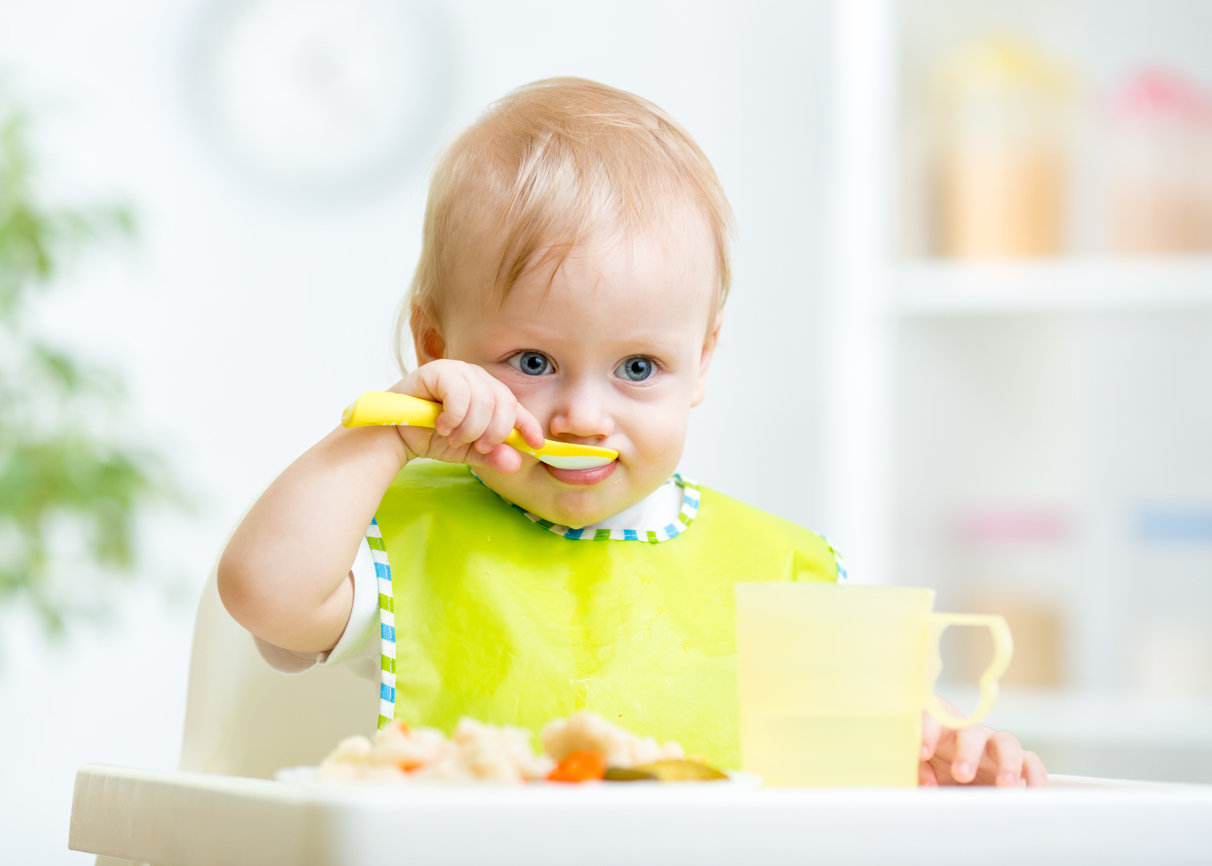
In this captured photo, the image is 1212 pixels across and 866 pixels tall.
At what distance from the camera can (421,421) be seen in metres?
0.72

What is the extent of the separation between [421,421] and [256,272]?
1985 mm

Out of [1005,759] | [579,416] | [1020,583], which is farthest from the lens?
[1020,583]

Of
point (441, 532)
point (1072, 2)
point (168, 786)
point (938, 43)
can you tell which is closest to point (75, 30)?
point (938, 43)

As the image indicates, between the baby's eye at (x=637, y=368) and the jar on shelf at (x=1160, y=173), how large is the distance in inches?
57.4

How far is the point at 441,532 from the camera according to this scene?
0.87m

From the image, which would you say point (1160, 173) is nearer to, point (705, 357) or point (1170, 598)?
point (1170, 598)

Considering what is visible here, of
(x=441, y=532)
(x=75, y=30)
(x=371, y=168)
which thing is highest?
(x=75, y=30)

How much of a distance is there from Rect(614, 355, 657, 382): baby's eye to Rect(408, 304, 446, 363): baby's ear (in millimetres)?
130

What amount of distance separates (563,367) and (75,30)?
2.23 metres

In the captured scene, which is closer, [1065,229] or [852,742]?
[852,742]

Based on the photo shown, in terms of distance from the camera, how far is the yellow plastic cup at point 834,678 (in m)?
0.57

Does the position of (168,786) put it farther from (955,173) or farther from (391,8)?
(391,8)

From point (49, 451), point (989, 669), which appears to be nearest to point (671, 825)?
point (989, 669)

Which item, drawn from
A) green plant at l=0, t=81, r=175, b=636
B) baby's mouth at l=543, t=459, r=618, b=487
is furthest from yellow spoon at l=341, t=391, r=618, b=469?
green plant at l=0, t=81, r=175, b=636
